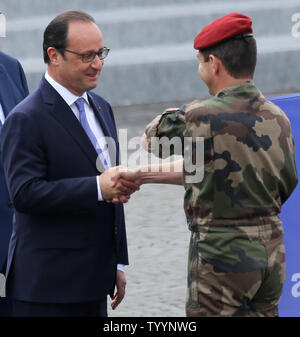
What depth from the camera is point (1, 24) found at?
4.75 meters

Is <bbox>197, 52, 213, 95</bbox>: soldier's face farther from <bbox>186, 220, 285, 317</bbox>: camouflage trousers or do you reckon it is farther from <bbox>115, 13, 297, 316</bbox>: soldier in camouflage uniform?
<bbox>186, 220, 285, 317</bbox>: camouflage trousers

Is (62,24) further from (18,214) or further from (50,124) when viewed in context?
(18,214)

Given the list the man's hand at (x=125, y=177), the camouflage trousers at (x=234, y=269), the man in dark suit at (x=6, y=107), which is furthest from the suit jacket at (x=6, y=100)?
the camouflage trousers at (x=234, y=269)

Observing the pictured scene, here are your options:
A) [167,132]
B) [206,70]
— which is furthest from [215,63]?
[167,132]

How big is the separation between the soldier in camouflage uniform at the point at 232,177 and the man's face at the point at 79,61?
0.50 metres

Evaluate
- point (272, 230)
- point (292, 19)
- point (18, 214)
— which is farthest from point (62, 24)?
point (292, 19)

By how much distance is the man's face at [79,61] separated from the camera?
3.54m

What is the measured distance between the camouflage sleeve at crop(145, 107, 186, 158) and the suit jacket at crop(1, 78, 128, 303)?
0.36 meters

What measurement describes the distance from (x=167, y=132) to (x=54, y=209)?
22.5 inches

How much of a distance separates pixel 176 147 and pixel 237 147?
0.22 m

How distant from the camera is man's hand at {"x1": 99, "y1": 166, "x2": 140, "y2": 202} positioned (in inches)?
135

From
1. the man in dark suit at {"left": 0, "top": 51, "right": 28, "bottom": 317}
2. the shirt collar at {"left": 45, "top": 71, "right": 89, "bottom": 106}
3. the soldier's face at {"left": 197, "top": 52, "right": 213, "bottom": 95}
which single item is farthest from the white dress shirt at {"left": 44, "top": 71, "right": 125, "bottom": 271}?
the man in dark suit at {"left": 0, "top": 51, "right": 28, "bottom": 317}

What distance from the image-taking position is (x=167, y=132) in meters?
3.13
